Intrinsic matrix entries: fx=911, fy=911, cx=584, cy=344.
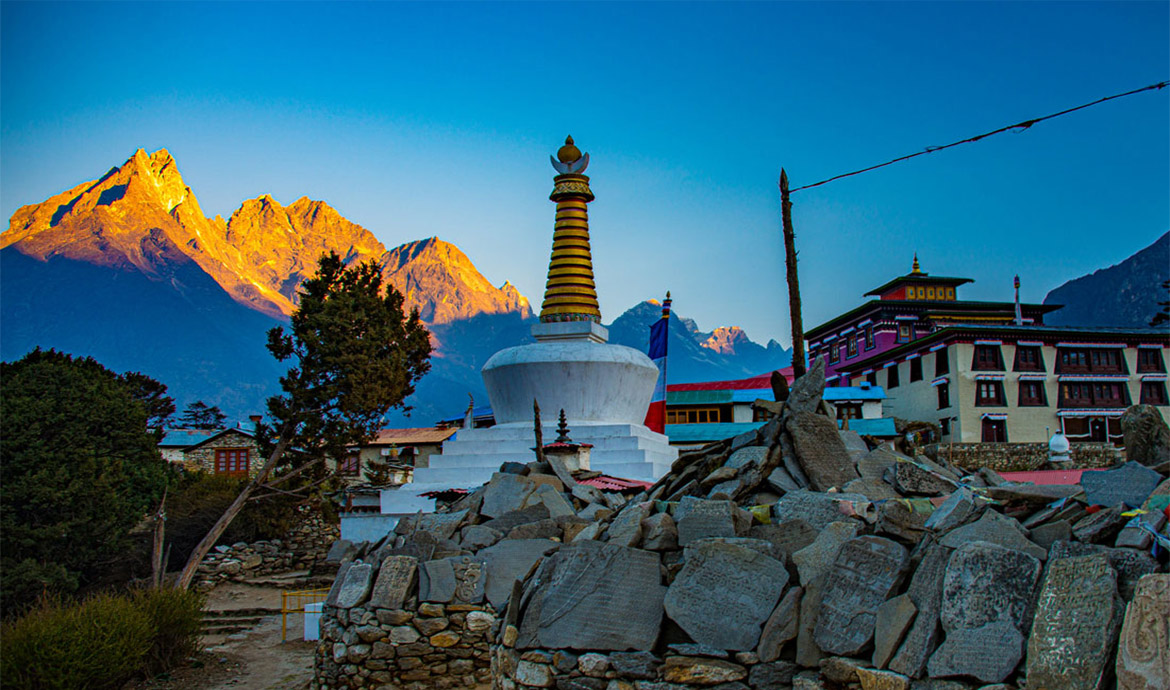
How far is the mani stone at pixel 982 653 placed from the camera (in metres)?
4.79

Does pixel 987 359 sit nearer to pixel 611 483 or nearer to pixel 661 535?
pixel 611 483

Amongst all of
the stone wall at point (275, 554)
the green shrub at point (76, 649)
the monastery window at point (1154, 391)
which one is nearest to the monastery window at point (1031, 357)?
the monastery window at point (1154, 391)

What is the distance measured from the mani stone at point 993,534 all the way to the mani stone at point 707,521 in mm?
1742

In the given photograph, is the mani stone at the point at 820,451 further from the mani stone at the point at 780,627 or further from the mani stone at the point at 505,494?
the mani stone at the point at 505,494

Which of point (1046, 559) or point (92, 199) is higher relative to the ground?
point (92, 199)

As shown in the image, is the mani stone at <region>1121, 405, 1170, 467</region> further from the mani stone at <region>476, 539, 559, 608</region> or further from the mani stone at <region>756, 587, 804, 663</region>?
the mani stone at <region>476, 539, 559, 608</region>

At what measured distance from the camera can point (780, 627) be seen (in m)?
5.77

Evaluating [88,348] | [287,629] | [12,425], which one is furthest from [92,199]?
[287,629]

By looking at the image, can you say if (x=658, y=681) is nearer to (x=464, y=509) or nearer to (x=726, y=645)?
(x=726, y=645)

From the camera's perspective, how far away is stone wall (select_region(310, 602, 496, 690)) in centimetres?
985

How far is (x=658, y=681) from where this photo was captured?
19.7 ft

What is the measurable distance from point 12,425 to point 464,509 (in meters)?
17.2

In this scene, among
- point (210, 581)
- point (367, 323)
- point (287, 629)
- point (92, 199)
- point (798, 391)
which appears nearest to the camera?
point (798, 391)

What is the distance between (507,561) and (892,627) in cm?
570
